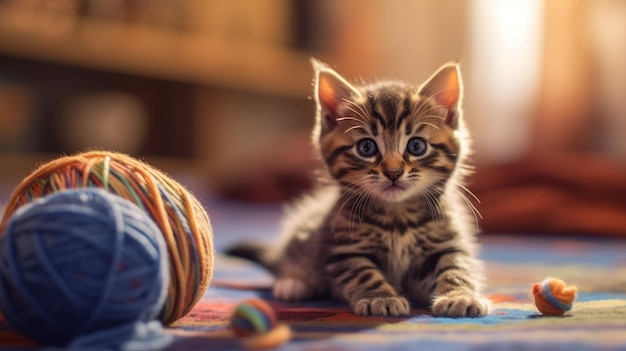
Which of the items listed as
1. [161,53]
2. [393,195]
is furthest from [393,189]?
[161,53]

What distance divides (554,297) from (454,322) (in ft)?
0.62

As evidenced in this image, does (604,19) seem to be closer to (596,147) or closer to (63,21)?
(596,147)

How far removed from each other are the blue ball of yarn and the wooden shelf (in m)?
2.75

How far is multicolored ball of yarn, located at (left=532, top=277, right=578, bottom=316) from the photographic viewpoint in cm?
118

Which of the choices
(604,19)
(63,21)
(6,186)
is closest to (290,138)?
(63,21)

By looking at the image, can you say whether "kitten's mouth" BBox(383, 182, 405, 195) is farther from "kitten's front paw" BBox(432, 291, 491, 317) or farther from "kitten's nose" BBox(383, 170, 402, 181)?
"kitten's front paw" BBox(432, 291, 491, 317)

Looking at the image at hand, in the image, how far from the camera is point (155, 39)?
13.7ft

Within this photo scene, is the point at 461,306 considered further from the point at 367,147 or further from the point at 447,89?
the point at 447,89

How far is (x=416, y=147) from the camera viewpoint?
1.44m

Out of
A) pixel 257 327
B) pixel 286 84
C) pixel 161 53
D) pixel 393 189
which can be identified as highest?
pixel 286 84

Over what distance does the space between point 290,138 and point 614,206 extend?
8.10ft

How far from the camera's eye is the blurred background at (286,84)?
3.38 metres

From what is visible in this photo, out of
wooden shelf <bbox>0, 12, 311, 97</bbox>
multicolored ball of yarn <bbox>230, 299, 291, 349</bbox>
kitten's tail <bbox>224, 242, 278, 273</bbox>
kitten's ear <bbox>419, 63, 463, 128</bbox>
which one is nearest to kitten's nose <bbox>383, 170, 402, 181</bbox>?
kitten's ear <bbox>419, 63, 463, 128</bbox>

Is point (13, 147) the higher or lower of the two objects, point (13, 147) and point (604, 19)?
the lower
